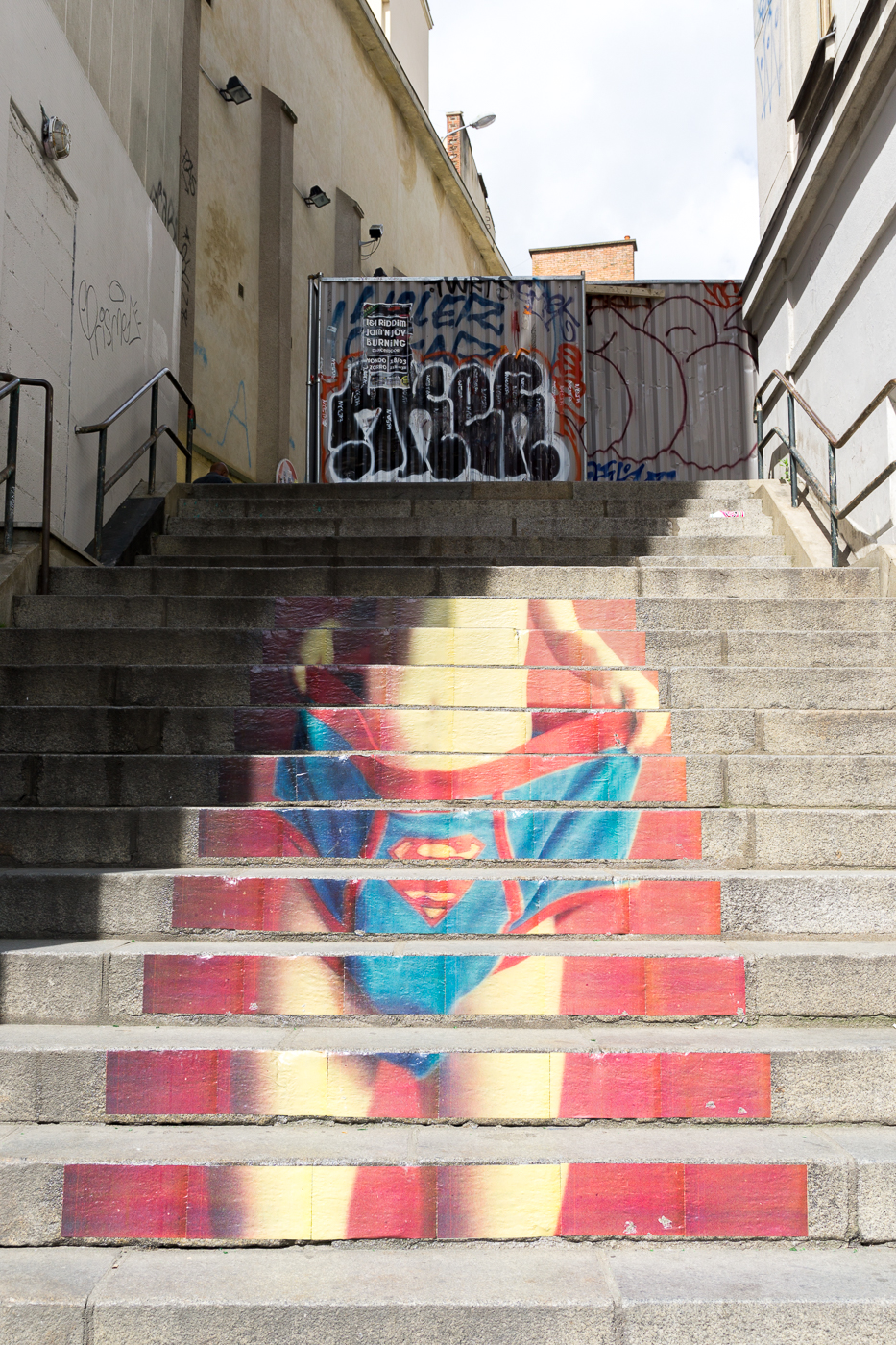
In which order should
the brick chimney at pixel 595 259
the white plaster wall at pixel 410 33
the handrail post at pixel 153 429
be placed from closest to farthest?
the handrail post at pixel 153 429 < the white plaster wall at pixel 410 33 < the brick chimney at pixel 595 259

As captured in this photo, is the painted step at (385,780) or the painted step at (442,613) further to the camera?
the painted step at (442,613)

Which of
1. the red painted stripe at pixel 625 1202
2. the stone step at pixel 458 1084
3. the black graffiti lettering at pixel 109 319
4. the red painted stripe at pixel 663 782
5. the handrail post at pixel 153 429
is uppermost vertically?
the black graffiti lettering at pixel 109 319

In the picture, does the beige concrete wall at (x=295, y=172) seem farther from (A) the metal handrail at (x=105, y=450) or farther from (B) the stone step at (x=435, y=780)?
(B) the stone step at (x=435, y=780)

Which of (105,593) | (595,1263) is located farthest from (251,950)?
(105,593)

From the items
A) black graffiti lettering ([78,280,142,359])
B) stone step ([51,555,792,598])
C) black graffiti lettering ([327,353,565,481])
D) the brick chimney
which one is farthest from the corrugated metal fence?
the brick chimney

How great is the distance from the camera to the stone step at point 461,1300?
2246 millimetres

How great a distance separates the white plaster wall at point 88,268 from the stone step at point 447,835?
2.65 meters

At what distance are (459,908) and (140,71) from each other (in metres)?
7.81

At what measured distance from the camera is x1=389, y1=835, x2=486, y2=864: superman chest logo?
3.71 meters

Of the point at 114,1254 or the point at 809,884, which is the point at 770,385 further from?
the point at 114,1254

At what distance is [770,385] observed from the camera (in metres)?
9.64

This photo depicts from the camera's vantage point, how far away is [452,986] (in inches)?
123

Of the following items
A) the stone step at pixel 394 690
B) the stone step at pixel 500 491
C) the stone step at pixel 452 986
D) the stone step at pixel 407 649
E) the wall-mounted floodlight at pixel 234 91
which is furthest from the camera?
the wall-mounted floodlight at pixel 234 91

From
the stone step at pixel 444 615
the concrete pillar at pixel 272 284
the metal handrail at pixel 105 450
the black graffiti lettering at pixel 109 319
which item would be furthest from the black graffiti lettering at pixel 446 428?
the stone step at pixel 444 615
